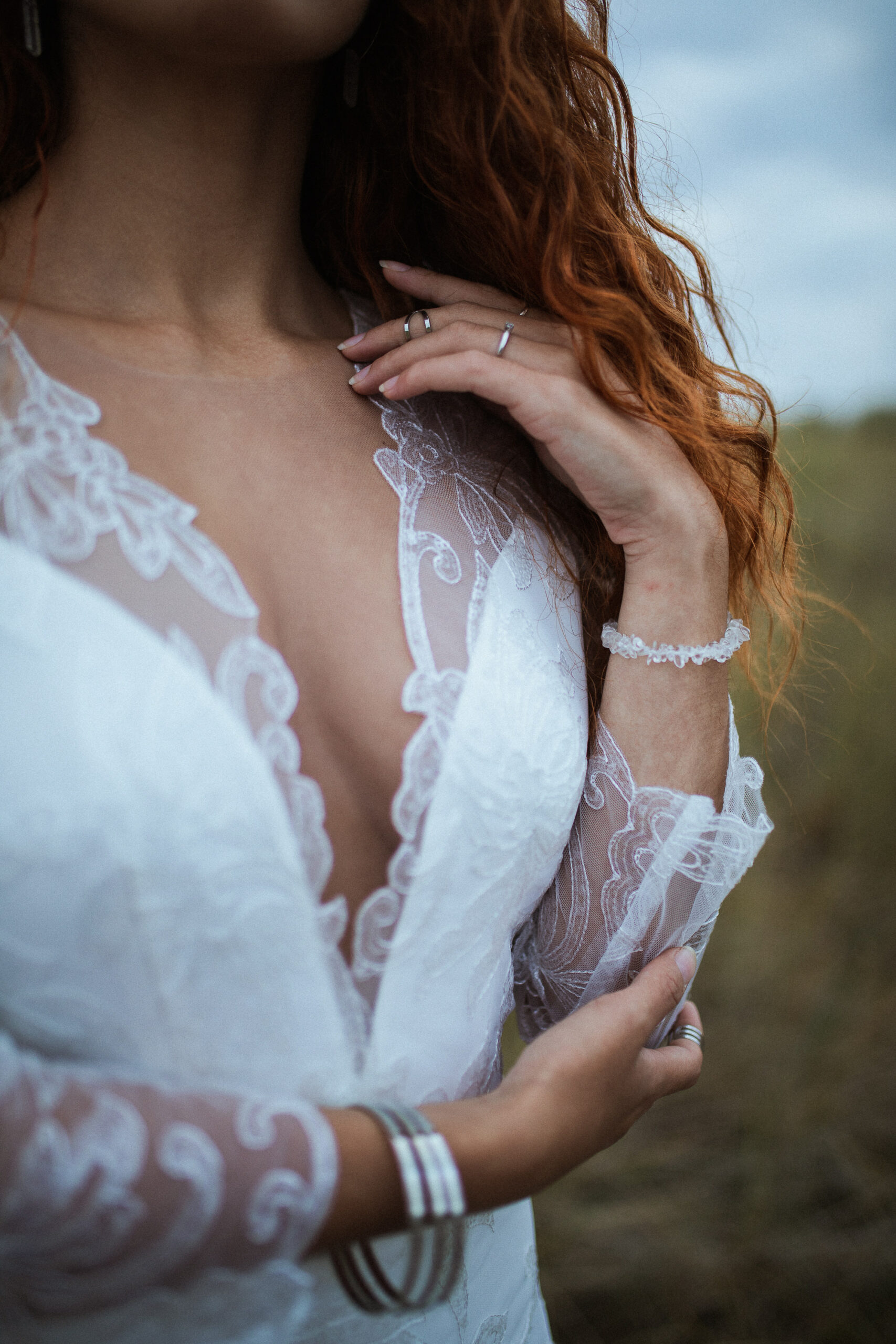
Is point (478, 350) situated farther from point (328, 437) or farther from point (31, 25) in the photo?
point (31, 25)

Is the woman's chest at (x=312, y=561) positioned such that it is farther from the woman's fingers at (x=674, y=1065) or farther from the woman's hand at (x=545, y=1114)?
the woman's fingers at (x=674, y=1065)

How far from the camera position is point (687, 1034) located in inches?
50.4

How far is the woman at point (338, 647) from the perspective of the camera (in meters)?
0.79

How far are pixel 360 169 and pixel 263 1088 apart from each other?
1229 mm

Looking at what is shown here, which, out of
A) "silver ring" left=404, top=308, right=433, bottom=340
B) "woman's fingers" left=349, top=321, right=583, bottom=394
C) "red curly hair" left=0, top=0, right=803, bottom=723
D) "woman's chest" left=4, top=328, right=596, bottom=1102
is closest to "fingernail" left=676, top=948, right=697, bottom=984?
"woman's chest" left=4, top=328, right=596, bottom=1102

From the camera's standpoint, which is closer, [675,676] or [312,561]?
[312,561]

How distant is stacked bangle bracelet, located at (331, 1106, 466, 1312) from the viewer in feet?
2.64

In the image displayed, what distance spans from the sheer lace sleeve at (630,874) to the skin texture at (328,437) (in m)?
0.04

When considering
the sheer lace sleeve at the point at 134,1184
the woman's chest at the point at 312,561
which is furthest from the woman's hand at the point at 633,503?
the sheer lace sleeve at the point at 134,1184

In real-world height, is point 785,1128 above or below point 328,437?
below

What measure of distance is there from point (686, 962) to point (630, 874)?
5.2 inches

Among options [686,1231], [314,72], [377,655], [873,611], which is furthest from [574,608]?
[873,611]

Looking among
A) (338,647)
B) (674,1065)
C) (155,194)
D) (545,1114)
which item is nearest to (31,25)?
(155,194)

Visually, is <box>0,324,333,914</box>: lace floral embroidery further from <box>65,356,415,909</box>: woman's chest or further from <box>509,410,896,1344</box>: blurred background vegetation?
<box>509,410,896,1344</box>: blurred background vegetation
